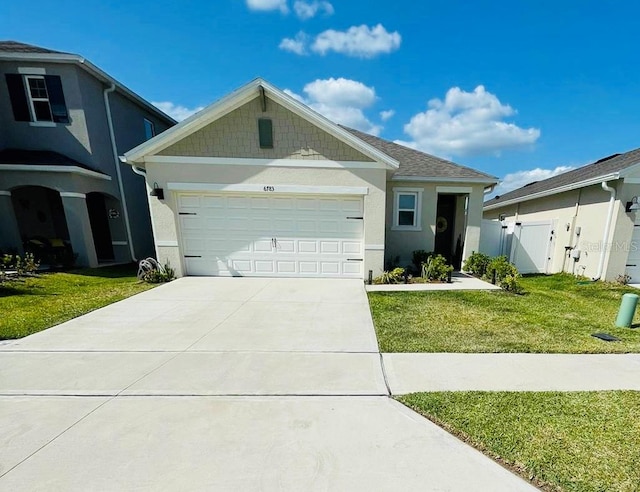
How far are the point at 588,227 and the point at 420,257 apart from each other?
5471 millimetres

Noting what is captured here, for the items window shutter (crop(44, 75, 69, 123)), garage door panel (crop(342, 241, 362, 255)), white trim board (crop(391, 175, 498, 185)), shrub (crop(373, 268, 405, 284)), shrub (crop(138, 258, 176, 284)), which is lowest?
shrub (crop(373, 268, 405, 284))

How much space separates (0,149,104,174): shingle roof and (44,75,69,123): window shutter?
121 centimetres

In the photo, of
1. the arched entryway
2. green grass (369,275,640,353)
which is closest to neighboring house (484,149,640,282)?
green grass (369,275,640,353)

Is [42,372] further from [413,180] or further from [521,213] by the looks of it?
[521,213]

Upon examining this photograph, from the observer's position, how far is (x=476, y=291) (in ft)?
21.7

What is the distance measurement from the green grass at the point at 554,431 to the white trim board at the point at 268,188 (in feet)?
18.1

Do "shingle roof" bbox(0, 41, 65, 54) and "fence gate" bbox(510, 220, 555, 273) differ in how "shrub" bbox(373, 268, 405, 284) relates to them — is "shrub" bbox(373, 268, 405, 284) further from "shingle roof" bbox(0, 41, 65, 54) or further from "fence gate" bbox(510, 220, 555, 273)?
"shingle roof" bbox(0, 41, 65, 54)

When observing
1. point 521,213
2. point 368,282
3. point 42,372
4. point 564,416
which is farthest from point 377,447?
point 521,213

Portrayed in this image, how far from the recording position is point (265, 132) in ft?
23.2

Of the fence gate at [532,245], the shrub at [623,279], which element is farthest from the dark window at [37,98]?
the shrub at [623,279]

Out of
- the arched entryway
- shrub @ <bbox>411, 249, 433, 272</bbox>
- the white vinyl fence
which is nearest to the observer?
shrub @ <bbox>411, 249, 433, 272</bbox>

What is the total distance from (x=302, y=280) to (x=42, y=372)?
Answer: 208 inches

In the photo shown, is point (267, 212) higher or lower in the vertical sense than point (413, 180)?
lower

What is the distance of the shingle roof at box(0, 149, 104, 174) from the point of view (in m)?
8.12
